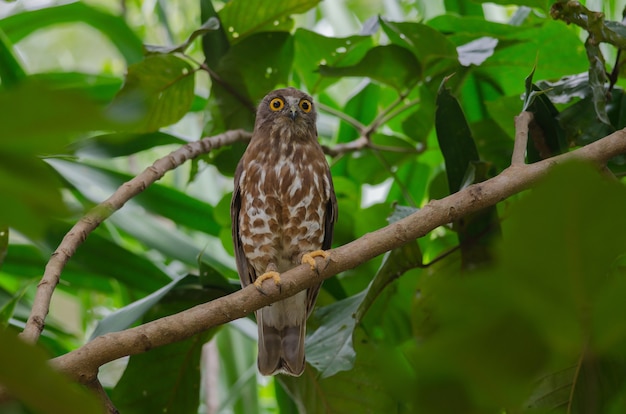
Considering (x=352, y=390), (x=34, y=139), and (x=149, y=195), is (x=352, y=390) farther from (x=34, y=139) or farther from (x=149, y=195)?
(x=34, y=139)

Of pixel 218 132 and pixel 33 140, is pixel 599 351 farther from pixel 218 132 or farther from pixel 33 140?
pixel 218 132

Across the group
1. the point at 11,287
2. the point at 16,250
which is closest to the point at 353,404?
the point at 16,250

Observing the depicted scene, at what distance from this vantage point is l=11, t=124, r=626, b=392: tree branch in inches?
63.8

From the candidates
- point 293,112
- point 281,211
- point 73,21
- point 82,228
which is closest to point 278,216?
point 281,211

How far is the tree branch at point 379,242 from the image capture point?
1.62m

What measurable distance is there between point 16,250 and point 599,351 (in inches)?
122

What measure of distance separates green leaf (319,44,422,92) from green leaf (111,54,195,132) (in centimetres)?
55

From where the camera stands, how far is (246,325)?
3.10 meters

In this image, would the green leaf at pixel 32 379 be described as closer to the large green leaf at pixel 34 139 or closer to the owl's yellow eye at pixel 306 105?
the large green leaf at pixel 34 139

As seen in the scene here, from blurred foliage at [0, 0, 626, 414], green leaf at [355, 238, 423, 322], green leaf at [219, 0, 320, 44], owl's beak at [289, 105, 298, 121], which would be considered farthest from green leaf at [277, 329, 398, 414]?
green leaf at [219, 0, 320, 44]

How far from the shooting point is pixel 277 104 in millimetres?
3086

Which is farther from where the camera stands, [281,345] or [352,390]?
[281,345]

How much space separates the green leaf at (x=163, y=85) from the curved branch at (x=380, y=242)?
1092 millimetres

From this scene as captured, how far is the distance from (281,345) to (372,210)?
658 millimetres
